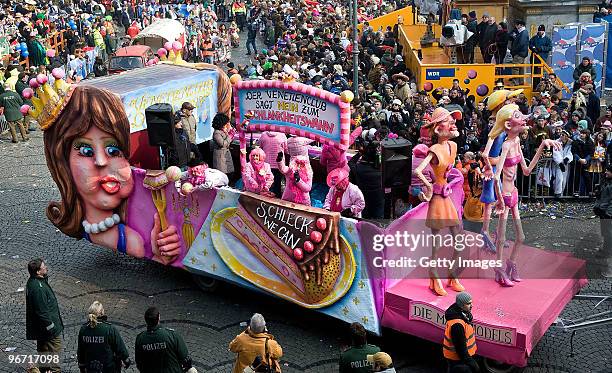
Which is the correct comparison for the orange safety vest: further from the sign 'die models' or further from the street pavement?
the sign 'die models'

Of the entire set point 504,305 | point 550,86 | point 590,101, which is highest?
point 550,86

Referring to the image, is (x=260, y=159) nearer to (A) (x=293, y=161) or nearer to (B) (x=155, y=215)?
(A) (x=293, y=161)

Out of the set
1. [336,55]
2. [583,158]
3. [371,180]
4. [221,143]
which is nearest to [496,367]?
[371,180]

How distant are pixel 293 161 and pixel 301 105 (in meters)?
0.89

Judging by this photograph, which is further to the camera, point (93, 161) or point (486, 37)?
point (486, 37)

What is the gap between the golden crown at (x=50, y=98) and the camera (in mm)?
11312

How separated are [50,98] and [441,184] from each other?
210 inches

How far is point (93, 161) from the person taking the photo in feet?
37.5

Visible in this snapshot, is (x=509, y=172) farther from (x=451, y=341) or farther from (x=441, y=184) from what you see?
(x=451, y=341)

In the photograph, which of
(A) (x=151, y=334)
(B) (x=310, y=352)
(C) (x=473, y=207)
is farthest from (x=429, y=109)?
(A) (x=151, y=334)

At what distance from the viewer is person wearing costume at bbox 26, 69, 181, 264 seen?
11.3 meters

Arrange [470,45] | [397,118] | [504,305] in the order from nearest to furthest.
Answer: [504,305] → [397,118] → [470,45]

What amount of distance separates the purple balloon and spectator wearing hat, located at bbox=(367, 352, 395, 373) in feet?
41.0

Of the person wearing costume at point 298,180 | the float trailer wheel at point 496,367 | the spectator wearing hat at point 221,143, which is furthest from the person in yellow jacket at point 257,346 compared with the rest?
the spectator wearing hat at point 221,143
